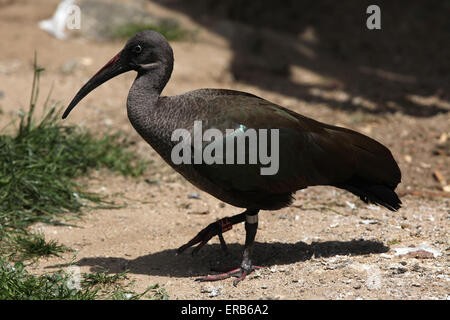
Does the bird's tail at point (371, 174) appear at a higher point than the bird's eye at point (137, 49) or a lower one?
lower

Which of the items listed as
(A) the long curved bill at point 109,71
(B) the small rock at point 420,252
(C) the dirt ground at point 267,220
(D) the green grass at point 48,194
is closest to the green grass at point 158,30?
(C) the dirt ground at point 267,220

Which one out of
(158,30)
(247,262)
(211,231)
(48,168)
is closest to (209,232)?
(211,231)

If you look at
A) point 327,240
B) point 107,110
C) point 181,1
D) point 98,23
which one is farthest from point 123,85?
point 327,240

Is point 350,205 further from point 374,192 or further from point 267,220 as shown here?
point 374,192

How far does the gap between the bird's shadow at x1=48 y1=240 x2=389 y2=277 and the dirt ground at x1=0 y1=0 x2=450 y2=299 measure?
15mm

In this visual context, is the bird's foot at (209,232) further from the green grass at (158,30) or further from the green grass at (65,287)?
the green grass at (158,30)

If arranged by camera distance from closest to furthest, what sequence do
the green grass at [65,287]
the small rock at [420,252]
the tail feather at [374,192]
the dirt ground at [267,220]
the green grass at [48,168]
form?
1. the green grass at [65,287]
2. the dirt ground at [267,220]
3. the small rock at [420,252]
4. the tail feather at [374,192]
5. the green grass at [48,168]

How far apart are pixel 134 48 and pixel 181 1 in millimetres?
7443

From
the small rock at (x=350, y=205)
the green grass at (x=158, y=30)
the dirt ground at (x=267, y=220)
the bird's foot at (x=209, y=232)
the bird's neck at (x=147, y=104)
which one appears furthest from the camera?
the green grass at (x=158, y=30)

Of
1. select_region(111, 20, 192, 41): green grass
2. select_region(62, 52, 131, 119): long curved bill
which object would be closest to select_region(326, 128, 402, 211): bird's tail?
select_region(62, 52, 131, 119): long curved bill

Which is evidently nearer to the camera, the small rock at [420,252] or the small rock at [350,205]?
the small rock at [420,252]

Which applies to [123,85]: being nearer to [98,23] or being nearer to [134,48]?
[98,23]

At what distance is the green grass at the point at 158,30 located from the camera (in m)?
9.83

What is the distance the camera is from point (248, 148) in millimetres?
4445
